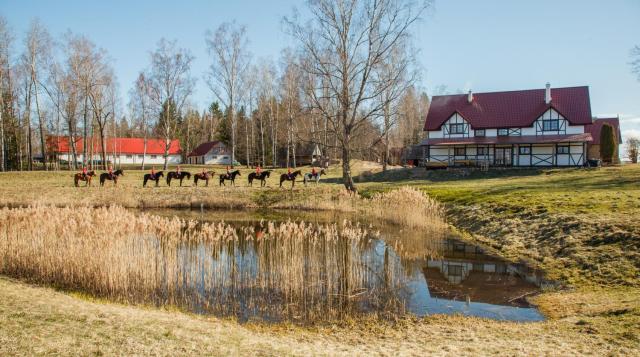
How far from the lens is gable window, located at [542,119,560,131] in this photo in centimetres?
3925

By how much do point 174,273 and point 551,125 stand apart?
125 feet

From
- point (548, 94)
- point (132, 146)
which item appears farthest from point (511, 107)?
point (132, 146)

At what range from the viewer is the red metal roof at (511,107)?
39344 millimetres

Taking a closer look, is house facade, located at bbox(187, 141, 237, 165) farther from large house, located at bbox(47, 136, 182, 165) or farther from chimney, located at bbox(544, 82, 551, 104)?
chimney, located at bbox(544, 82, 551, 104)

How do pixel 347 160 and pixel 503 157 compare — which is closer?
pixel 347 160

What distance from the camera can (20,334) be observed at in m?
5.75

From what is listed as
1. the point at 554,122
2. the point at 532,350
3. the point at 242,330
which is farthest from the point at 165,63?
the point at 532,350

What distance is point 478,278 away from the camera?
11.4 metres

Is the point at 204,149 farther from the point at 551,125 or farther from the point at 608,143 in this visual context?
the point at 608,143

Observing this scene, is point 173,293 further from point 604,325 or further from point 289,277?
point 604,325

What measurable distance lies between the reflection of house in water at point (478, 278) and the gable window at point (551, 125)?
29766mm

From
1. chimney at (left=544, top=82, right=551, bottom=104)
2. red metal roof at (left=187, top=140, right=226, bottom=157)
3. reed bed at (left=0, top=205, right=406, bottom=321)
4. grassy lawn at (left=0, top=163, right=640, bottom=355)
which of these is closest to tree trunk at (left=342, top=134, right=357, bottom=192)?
grassy lawn at (left=0, top=163, right=640, bottom=355)

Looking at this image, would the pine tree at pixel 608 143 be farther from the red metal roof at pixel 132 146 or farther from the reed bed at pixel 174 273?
the red metal roof at pixel 132 146

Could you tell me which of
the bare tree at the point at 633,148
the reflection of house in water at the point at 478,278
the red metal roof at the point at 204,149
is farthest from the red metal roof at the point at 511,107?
the red metal roof at the point at 204,149
